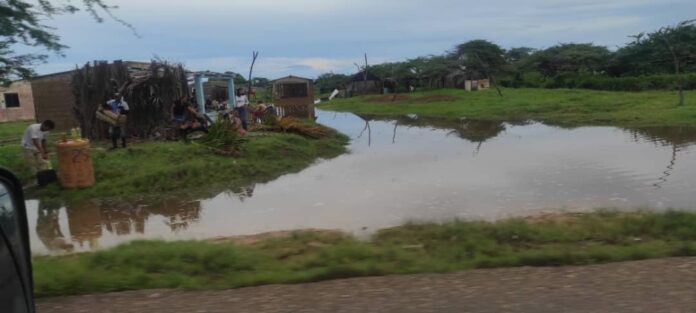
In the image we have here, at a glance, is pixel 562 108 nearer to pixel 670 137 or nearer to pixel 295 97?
pixel 670 137

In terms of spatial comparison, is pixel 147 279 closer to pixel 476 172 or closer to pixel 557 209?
pixel 557 209

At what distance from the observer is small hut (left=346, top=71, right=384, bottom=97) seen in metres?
66.6

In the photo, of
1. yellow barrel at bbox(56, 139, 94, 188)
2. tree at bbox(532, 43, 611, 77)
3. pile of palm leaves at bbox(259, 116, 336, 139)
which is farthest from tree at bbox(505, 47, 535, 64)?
yellow barrel at bbox(56, 139, 94, 188)

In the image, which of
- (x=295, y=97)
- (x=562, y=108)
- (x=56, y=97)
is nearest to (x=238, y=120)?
(x=56, y=97)

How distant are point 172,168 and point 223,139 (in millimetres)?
2885

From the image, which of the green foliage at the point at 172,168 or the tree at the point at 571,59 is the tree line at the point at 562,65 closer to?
the tree at the point at 571,59

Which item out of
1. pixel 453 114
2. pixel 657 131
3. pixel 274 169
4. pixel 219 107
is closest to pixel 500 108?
pixel 453 114

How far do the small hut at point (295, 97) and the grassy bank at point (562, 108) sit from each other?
6.85 m

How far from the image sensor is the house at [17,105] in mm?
39300

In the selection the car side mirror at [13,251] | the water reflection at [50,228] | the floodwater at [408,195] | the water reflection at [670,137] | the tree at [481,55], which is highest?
the tree at [481,55]

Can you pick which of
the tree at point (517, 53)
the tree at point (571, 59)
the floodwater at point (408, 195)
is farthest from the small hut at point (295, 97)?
the tree at point (517, 53)

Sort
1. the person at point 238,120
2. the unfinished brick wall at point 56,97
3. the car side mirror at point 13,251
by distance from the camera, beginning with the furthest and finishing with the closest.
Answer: the unfinished brick wall at point 56,97 < the person at point 238,120 < the car side mirror at point 13,251

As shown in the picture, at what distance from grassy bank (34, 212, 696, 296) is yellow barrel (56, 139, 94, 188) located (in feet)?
21.1

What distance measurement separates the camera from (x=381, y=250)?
21.6 feet
